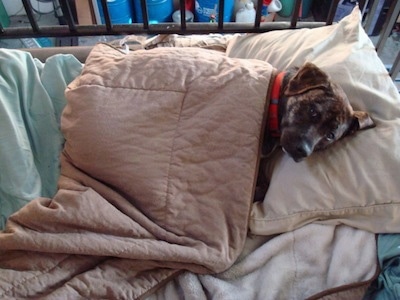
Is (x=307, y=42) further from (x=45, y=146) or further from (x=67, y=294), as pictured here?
→ (x=67, y=294)

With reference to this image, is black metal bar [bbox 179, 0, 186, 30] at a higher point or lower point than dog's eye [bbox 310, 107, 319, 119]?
higher

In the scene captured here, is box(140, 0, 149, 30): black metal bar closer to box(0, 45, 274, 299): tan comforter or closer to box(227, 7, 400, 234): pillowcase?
box(0, 45, 274, 299): tan comforter

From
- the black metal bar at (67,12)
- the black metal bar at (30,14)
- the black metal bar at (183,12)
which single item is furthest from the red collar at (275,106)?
the black metal bar at (30,14)

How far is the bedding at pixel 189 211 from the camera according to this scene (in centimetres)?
79

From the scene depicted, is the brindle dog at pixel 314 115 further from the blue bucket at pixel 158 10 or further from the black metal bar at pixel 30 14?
the blue bucket at pixel 158 10

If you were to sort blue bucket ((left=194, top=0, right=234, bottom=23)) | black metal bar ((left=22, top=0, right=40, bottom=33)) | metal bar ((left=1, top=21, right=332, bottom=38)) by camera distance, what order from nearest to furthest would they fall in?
1. black metal bar ((left=22, top=0, right=40, bottom=33))
2. metal bar ((left=1, top=21, right=332, bottom=38))
3. blue bucket ((left=194, top=0, right=234, bottom=23))

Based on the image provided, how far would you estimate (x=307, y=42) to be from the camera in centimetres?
106

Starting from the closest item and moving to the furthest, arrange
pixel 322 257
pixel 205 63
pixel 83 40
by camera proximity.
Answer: pixel 322 257 → pixel 205 63 → pixel 83 40

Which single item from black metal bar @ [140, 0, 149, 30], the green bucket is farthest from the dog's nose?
the green bucket

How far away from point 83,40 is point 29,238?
5.22ft

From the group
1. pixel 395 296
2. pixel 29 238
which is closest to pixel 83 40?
pixel 29 238

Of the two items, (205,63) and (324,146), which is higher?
(205,63)

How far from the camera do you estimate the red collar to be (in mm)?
950

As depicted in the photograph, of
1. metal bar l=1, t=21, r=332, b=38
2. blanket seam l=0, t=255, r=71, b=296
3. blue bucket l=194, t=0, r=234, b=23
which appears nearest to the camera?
blanket seam l=0, t=255, r=71, b=296
